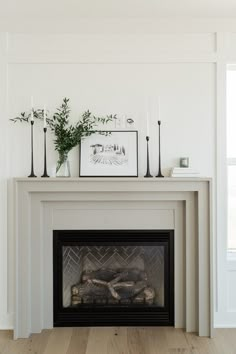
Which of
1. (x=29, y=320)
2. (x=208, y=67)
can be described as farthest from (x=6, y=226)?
(x=208, y=67)

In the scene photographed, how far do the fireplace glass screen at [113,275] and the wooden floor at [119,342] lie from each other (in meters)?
0.24

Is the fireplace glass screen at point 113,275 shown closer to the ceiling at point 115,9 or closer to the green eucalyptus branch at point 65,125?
the green eucalyptus branch at point 65,125

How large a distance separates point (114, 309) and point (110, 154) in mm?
1324

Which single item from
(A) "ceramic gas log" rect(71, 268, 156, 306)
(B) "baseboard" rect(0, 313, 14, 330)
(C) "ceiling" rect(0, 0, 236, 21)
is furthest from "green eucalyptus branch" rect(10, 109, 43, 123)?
(B) "baseboard" rect(0, 313, 14, 330)

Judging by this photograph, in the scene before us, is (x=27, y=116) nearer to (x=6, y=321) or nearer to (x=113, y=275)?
(x=113, y=275)

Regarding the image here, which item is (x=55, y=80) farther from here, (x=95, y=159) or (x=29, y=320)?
(x=29, y=320)

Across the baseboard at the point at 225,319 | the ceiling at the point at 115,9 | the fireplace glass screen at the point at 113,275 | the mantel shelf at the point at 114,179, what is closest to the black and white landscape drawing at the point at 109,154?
the mantel shelf at the point at 114,179

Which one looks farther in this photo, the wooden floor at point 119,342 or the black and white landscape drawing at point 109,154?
the black and white landscape drawing at point 109,154

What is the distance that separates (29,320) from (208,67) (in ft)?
8.51

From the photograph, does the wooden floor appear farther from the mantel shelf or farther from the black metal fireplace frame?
the mantel shelf

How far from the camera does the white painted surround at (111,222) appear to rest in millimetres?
3033

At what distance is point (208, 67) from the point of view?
10.7ft

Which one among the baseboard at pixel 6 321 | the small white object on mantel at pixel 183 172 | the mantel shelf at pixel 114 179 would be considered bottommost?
the baseboard at pixel 6 321

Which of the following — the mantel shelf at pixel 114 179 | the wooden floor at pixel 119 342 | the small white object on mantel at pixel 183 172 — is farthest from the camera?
the small white object on mantel at pixel 183 172
